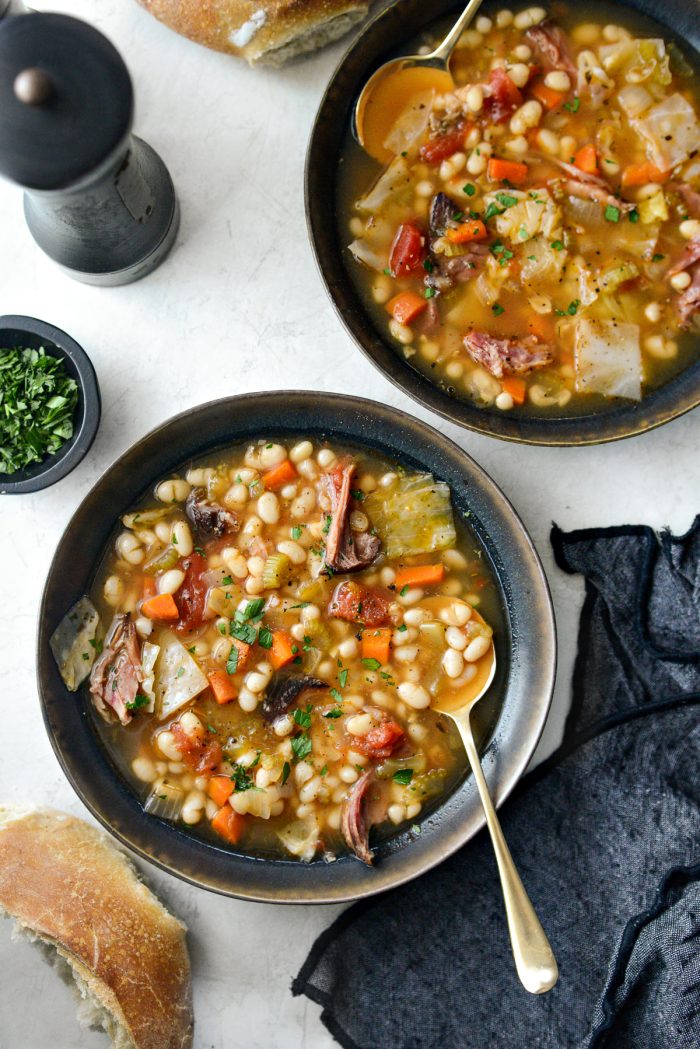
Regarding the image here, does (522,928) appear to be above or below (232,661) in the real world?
below

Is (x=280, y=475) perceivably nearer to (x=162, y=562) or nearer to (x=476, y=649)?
(x=162, y=562)

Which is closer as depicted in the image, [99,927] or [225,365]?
[99,927]

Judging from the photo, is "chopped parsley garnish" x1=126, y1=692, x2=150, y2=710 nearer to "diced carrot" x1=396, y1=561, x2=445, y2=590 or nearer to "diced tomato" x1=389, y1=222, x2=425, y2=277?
"diced carrot" x1=396, y1=561, x2=445, y2=590

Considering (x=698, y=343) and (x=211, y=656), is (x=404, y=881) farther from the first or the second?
(x=698, y=343)

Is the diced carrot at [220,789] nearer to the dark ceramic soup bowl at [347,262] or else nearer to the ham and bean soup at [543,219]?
the dark ceramic soup bowl at [347,262]

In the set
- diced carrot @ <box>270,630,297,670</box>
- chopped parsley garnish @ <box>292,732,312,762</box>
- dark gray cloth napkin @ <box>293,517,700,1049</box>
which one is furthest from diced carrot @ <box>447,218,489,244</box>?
chopped parsley garnish @ <box>292,732,312,762</box>

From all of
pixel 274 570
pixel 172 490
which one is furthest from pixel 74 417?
pixel 274 570

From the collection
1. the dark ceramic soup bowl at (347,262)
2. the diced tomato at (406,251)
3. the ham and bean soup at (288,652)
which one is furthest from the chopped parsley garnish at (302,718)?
the diced tomato at (406,251)
